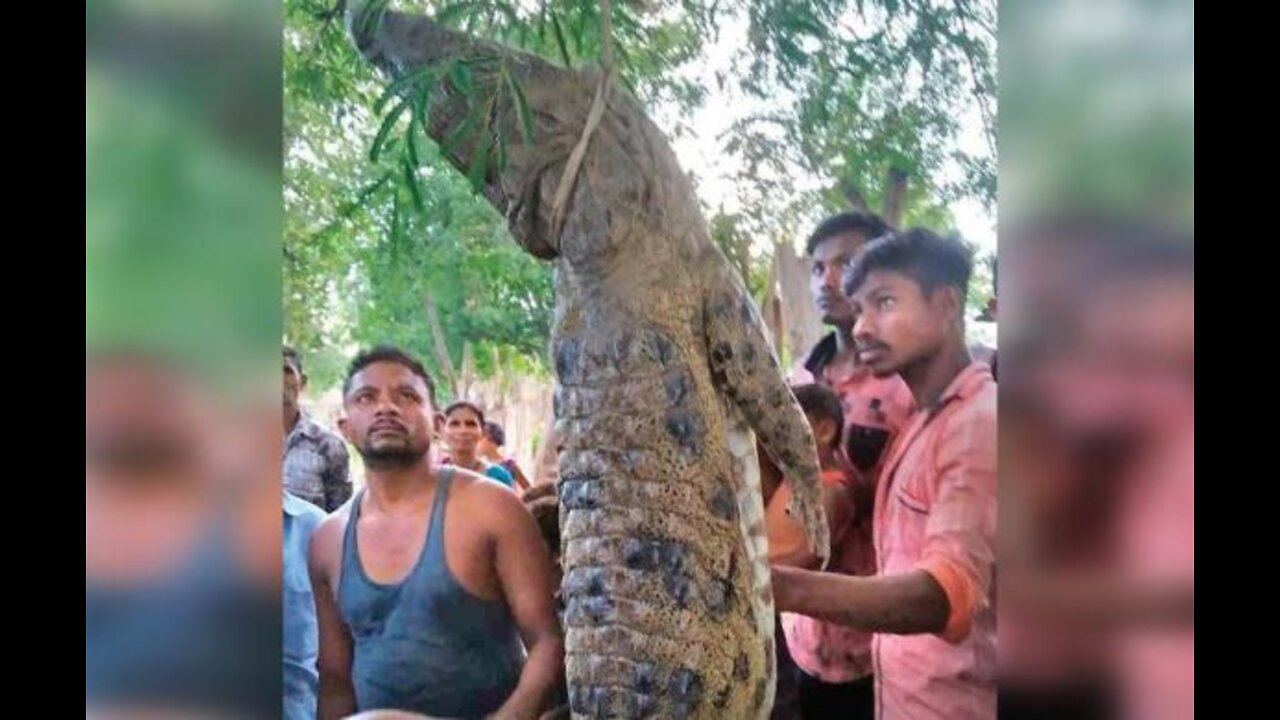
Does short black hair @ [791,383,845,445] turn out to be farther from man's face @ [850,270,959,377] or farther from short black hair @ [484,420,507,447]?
short black hair @ [484,420,507,447]

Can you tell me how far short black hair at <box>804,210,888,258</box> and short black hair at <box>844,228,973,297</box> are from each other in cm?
1

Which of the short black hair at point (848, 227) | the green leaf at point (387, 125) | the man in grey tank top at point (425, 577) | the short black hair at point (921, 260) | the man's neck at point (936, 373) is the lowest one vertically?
the man in grey tank top at point (425, 577)

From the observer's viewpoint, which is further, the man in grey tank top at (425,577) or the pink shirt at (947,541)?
the man in grey tank top at (425,577)

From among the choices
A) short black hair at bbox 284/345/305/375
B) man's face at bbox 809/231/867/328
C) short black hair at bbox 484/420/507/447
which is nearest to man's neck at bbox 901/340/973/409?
man's face at bbox 809/231/867/328

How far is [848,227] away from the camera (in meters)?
2.05

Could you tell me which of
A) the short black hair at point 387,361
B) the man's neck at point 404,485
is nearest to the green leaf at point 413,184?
the short black hair at point 387,361

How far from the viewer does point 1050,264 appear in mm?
1871

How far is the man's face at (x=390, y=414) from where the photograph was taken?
2.12m

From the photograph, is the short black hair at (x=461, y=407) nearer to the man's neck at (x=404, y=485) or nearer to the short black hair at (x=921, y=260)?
the man's neck at (x=404, y=485)

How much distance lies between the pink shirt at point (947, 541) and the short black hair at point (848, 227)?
0.20 meters

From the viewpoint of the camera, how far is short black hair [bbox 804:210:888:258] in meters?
2.05

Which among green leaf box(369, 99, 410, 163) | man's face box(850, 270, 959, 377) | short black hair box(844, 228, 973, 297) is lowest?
man's face box(850, 270, 959, 377)

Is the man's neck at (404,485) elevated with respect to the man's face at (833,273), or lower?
lower
